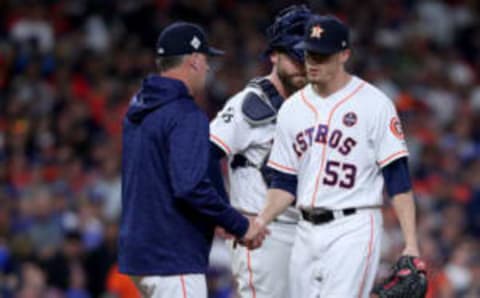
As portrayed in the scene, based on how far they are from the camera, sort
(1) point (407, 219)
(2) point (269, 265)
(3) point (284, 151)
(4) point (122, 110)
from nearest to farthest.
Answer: (1) point (407, 219)
(3) point (284, 151)
(2) point (269, 265)
(4) point (122, 110)

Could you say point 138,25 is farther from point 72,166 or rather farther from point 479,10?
point 479,10

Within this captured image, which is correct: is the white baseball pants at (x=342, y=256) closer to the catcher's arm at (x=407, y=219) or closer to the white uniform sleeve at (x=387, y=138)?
the catcher's arm at (x=407, y=219)

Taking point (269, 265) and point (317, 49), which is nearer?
point (317, 49)

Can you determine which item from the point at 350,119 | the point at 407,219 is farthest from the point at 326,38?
the point at 407,219

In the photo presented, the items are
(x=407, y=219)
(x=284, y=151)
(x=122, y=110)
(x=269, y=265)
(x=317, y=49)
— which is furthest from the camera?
(x=122, y=110)

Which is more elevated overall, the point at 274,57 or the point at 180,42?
the point at 180,42

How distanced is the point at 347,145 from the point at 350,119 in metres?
0.13

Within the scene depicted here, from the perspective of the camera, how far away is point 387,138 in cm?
580

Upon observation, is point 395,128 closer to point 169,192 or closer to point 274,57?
point 274,57

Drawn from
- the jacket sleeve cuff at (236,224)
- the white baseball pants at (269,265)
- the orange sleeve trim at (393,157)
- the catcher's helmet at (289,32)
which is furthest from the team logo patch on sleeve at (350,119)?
the white baseball pants at (269,265)

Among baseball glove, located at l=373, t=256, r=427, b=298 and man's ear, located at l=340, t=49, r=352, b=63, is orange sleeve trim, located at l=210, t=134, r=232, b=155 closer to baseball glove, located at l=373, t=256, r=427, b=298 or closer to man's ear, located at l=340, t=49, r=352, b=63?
man's ear, located at l=340, t=49, r=352, b=63

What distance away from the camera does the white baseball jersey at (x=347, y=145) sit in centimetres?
582

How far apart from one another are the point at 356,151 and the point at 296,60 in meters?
0.74

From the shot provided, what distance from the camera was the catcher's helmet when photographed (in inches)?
248
